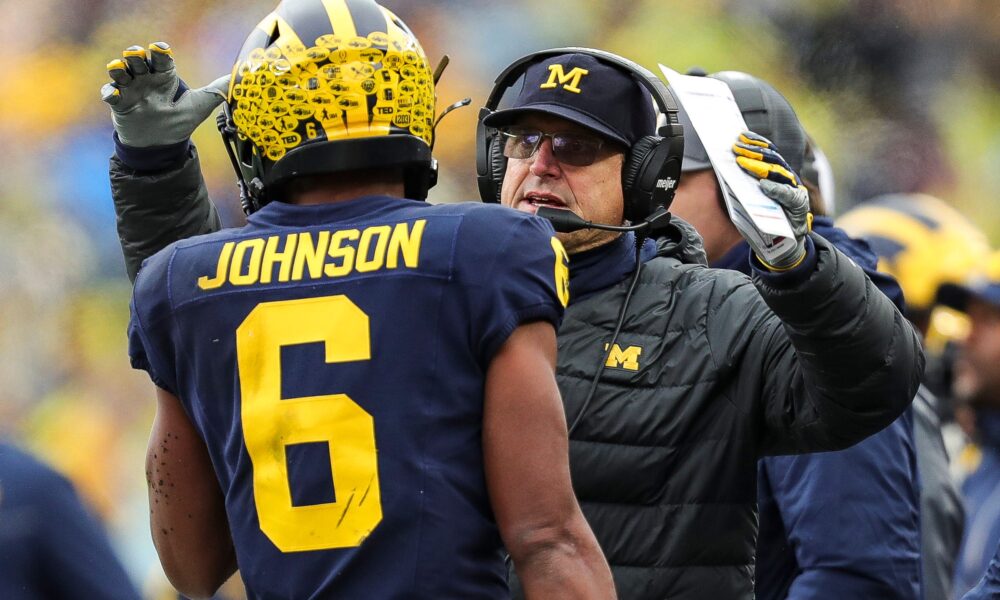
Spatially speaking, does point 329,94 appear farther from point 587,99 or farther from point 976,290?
point 976,290

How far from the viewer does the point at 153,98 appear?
2.65 meters

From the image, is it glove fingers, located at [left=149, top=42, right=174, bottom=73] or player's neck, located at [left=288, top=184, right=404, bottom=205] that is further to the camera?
glove fingers, located at [left=149, top=42, right=174, bottom=73]

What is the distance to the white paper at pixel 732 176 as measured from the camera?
2.29 metres

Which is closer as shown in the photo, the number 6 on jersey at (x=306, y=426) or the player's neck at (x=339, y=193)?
the number 6 on jersey at (x=306, y=426)

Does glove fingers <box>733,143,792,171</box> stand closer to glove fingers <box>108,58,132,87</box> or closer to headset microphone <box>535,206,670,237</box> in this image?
headset microphone <box>535,206,670,237</box>

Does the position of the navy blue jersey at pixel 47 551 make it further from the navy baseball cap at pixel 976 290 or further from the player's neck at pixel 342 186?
the navy baseball cap at pixel 976 290

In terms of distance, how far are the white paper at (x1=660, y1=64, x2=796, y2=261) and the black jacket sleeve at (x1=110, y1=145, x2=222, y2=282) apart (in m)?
0.94

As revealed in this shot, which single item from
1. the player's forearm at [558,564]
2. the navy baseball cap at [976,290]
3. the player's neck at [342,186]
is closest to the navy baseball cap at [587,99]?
the player's neck at [342,186]

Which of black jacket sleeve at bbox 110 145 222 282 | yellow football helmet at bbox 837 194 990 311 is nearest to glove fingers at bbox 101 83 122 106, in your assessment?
black jacket sleeve at bbox 110 145 222 282

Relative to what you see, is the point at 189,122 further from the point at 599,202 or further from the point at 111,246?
the point at 111,246

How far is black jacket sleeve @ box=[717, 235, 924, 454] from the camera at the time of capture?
2414 mm

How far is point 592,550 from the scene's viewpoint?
2.03 metres

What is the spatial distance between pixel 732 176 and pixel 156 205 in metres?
1.10

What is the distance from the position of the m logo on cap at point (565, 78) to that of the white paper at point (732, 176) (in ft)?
1.48
